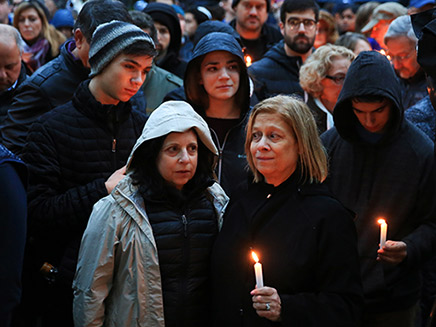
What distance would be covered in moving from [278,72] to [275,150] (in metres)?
3.13

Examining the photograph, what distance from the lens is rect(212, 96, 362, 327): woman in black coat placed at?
3.05 m

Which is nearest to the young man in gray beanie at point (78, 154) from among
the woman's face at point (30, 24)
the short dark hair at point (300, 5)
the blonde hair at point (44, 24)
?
the short dark hair at point (300, 5)

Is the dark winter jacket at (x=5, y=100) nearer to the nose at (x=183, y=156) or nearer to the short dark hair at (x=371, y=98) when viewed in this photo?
the nose at (x=183, y=156)

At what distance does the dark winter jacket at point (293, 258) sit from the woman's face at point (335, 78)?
6.74 feet

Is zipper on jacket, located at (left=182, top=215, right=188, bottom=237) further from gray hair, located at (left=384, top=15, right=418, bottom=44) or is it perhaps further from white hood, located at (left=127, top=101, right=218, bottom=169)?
gray hair, located at (left=384, top=15, right=418, bottom=44)

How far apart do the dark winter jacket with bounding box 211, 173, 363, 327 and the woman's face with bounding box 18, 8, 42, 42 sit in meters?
5.41

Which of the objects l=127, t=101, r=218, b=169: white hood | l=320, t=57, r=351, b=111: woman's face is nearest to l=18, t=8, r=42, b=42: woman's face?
l=320, t=57, r=351, b=111: woman's face

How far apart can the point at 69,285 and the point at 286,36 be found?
12.6 ft

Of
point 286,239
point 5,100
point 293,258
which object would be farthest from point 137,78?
point 293,258

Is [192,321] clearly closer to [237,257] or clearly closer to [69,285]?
[237,257]

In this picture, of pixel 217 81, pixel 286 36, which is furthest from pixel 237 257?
pixel 286 36

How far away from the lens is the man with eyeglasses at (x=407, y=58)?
219 inches

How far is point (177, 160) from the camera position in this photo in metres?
3.47

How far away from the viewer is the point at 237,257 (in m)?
3.29
